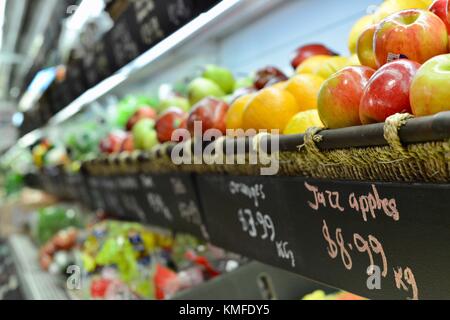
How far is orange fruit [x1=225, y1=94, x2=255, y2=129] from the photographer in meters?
1.45

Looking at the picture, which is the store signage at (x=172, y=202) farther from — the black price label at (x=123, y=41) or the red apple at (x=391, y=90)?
Answer: the red apple at (x=391, y=90)

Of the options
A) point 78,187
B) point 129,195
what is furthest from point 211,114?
point 78,187

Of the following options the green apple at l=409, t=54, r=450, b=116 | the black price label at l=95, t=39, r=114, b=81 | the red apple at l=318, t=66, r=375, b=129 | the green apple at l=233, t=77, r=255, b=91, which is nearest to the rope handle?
the green apple at l=409, t=54, r=450, b=116

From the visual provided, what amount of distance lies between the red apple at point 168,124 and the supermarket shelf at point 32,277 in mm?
1195

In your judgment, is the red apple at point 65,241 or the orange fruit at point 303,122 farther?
the red apple at point 65,241

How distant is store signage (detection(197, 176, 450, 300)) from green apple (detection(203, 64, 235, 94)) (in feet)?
2.47

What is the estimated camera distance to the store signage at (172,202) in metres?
1.75

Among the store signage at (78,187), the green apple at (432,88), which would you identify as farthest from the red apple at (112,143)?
the green apple at (432,88)

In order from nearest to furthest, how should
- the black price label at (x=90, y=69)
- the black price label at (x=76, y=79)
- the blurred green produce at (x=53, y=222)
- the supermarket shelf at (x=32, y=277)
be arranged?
the supermarket shelf at (x=32, y=277)
the black price label at (x=90, y=69)
the black price label at (x=76, y=79)
the blurred green produce at (x=53, y=222)

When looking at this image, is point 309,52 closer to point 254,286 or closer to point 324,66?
point 324,66

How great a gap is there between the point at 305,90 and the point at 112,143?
1.60 metres

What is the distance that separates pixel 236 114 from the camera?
147cm

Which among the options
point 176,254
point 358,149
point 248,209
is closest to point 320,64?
point 248,209
